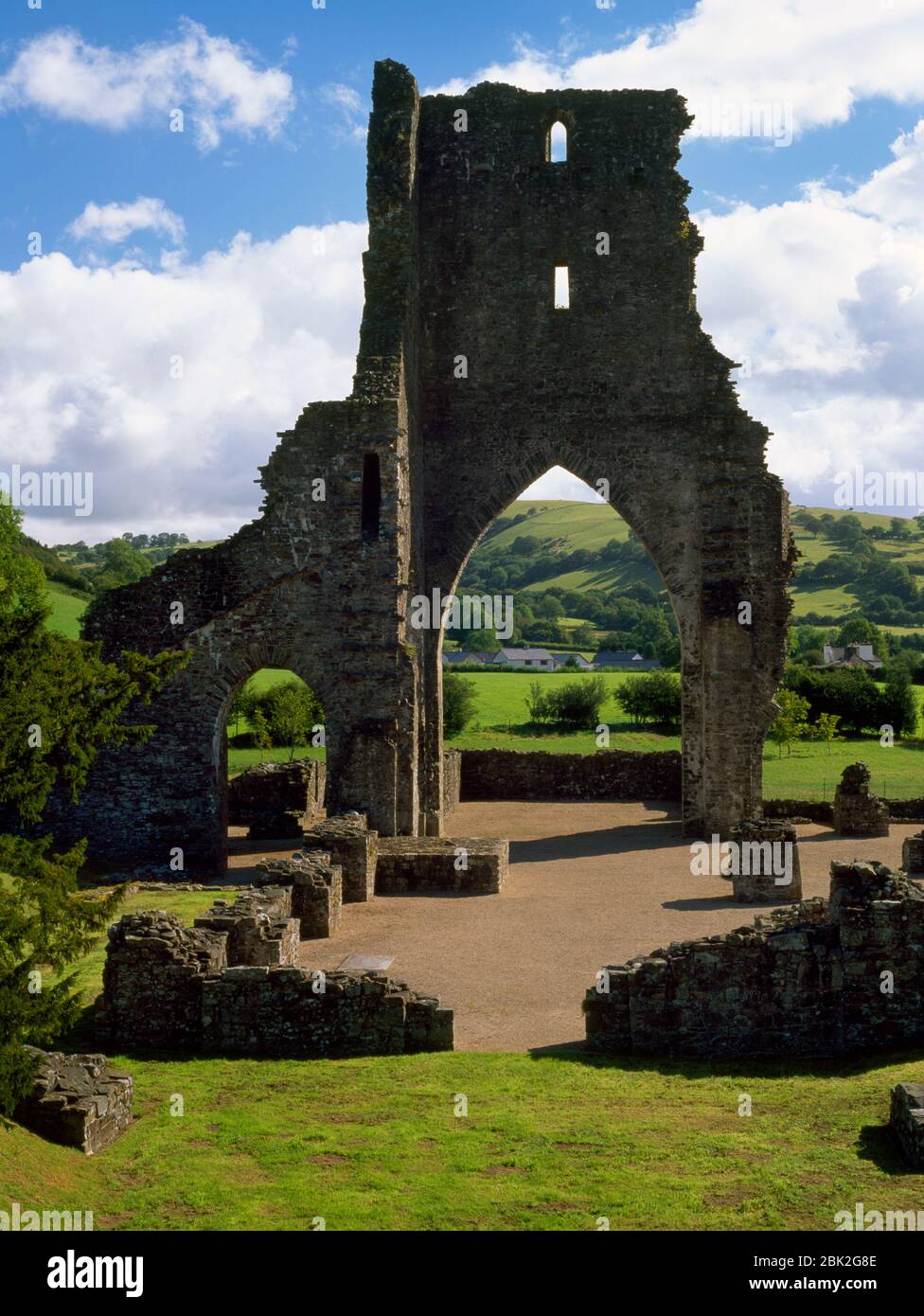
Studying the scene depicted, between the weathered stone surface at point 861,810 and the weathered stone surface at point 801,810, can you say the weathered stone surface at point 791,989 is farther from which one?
the weathered stone surface at point 801,810

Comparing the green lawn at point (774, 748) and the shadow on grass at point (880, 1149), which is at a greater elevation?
the green lawn at point (774, 748)

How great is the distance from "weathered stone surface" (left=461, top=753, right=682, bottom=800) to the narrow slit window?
38.6 ft

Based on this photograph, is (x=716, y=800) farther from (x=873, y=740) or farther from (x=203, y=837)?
(x=873, y=740)

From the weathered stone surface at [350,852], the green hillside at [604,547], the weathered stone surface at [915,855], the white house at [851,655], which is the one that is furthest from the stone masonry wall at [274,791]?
the green hillside at [604,547]

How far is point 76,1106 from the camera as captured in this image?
889 centimetres

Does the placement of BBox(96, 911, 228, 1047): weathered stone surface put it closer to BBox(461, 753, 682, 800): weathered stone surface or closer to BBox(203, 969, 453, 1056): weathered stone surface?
BBox(203, 969, 453, 1056): weathered stone surface

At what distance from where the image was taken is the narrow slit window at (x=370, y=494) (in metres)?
21.4

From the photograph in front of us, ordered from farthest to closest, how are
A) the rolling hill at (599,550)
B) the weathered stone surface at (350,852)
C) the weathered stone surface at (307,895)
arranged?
the rolling hill at (599,550) → the weathered stone surface at (350,852) → the weathered stone surface at (307,895)

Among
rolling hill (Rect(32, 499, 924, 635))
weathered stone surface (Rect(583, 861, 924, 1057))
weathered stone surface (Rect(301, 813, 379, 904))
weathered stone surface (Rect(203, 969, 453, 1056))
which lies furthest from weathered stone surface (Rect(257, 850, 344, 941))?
rolling hill (Rect(32, 499, 924, 635))

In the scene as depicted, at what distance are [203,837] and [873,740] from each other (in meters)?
32.8

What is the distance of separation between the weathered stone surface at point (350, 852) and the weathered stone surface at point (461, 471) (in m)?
2.59

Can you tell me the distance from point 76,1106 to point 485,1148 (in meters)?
2.89

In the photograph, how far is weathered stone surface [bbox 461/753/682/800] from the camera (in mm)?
31312
